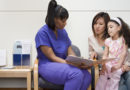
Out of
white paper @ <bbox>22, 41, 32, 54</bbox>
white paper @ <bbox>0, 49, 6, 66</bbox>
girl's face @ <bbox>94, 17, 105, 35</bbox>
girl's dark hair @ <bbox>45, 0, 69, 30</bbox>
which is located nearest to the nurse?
girl's dark hair @ <bbox>45, 0, 69, 30</bbox>

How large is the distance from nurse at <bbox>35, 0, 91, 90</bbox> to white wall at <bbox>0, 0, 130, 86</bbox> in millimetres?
602

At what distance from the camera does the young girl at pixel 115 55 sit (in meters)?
2.33

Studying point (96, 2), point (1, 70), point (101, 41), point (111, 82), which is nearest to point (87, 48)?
point (101, 41)

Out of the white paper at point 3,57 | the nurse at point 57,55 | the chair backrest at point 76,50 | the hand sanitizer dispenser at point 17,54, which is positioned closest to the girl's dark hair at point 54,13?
the nurse at point 57,55

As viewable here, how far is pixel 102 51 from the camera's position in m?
2.81

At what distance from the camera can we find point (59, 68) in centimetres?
215

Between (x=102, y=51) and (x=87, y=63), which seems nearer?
(x=87, y=63)

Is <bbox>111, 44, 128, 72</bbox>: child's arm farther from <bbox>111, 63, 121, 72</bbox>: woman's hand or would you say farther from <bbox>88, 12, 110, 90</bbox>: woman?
<bbox>88, 12, 110, 90</bbox>: woman

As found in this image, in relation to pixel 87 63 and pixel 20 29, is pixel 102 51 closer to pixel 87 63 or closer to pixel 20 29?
pixel 87 63

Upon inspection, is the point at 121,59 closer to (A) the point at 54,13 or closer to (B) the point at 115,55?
(B) the point at 115,55

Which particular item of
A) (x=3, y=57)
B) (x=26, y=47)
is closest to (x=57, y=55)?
(x=26, y=47)

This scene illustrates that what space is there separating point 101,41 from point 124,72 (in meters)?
0.62

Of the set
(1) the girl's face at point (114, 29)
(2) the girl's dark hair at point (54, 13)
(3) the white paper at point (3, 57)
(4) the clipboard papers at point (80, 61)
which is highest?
(2) the girl's dark hair at point (54, 13)

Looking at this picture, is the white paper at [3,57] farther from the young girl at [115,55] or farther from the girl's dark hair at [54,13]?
the young girl at [115,55]
